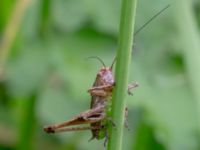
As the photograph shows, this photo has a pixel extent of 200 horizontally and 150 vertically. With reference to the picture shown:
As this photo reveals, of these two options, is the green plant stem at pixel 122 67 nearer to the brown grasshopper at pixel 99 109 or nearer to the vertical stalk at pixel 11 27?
the brown grasshopper at pixel 99 109

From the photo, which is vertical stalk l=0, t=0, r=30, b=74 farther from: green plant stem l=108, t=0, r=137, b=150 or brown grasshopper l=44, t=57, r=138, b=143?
green plant stem l=108, t=0, r=137, b=150

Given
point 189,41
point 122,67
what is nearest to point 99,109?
point 122,67

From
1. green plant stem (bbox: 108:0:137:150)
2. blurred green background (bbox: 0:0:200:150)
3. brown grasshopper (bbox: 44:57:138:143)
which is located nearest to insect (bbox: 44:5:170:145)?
brown grasshopper (bbox: 44:57:138:143)

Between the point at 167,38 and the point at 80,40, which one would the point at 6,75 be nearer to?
the point at 80,40

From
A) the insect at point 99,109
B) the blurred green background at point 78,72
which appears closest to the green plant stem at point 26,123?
the blurred green background at point 78,72

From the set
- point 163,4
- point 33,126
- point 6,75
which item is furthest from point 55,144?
point 163,4

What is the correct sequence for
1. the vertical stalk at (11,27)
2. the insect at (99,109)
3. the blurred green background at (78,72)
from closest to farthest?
the insect at (99,109)
the blurred green background at (78,72)
the vertical stalk at (11,27)

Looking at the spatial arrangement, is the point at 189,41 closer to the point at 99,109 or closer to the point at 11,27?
the point at 99,109
